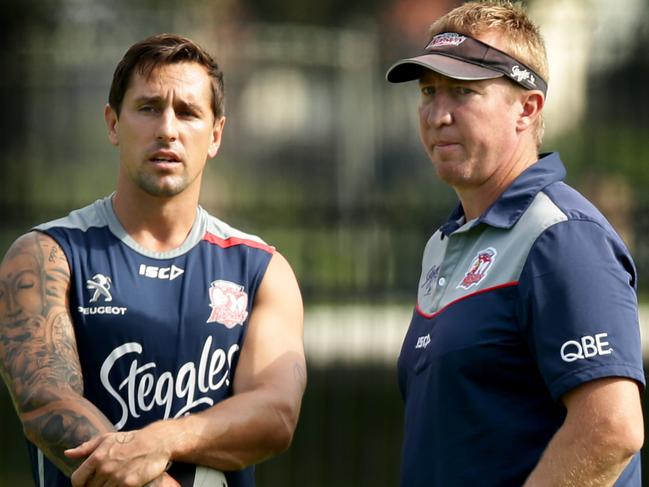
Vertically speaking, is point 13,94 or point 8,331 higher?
point 13,94

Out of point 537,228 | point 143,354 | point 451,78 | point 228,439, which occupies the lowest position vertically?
point 228,439

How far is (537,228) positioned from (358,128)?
6610mm

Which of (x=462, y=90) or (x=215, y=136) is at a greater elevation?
(x=462, y=90)

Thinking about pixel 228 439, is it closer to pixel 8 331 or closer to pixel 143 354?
pixel 143 354

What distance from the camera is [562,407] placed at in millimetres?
3266

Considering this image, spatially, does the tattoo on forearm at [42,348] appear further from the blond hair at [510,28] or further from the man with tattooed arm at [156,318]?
the blond hair at [510,28]

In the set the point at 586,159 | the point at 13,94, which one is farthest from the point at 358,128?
the point at 13,94

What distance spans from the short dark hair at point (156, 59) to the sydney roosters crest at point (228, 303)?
60 centimetres

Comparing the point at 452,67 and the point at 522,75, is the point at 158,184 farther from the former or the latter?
the point at 522,75

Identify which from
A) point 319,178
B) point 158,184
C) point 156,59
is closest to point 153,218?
point 158,184

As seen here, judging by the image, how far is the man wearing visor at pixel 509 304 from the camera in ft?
10.2

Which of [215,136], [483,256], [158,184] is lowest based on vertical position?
[483,256]

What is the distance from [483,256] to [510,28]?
0.74 meters

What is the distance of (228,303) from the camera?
3865 millimetres
